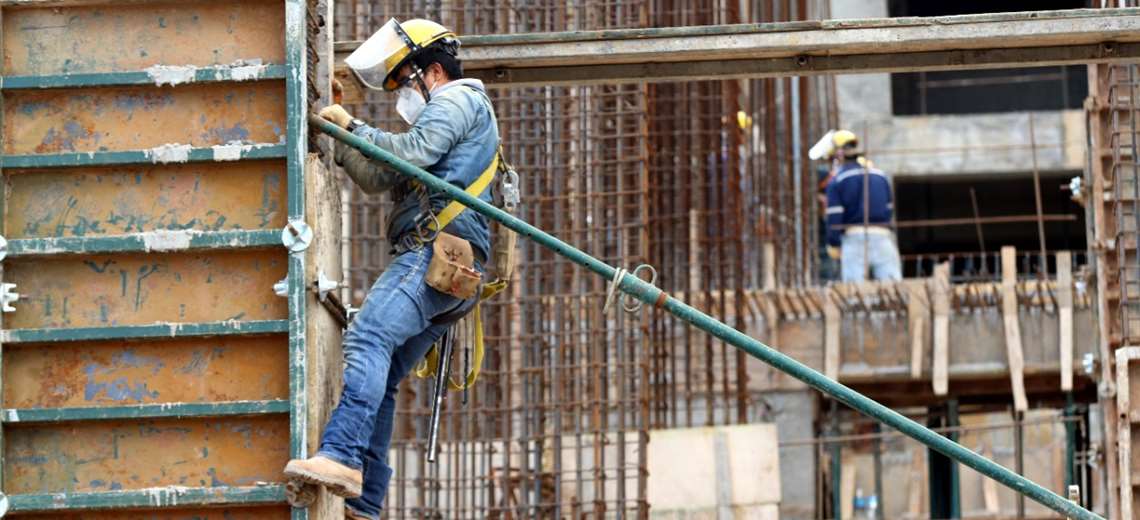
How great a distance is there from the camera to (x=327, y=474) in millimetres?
8406

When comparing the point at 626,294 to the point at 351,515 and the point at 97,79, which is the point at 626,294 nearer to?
the point at 351,515

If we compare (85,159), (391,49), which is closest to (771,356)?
(391,49)

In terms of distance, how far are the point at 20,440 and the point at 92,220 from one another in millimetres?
862

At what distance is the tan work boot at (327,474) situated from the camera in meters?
8.36

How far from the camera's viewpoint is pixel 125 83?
8906 mm

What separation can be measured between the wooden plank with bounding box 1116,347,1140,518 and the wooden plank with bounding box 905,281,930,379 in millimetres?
7237

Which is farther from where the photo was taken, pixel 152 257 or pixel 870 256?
pixel 870 256

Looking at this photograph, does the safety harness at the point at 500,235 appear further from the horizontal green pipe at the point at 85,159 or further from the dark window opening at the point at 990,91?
the dark window opening at the point at 990,91

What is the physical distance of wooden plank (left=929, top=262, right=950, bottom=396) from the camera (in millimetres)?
21719

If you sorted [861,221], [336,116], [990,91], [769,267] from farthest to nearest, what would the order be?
[990,91] → [861,221] → [769,267] → [336,116]

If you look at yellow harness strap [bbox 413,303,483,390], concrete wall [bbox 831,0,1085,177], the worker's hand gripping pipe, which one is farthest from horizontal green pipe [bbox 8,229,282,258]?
concrete wall [bbox 831,0,1085,177]

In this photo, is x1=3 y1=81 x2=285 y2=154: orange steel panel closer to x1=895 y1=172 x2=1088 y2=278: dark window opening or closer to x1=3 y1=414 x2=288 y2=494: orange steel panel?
x1=3 y1=414 x2=288 y2=494: orange steel panel

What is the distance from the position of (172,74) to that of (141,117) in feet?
0.67

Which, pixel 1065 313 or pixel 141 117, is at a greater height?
pixel 1065 313
